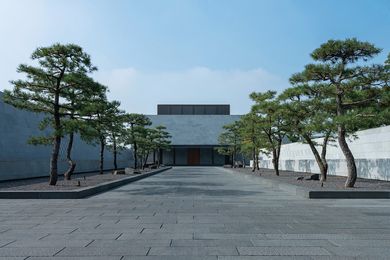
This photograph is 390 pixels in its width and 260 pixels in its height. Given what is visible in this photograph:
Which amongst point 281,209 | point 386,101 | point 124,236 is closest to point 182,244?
point 124,236

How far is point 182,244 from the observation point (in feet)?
24.2

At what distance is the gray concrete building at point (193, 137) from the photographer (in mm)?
71562

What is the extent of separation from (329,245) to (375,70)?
11.7m

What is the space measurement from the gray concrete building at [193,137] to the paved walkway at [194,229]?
57207 millimetres

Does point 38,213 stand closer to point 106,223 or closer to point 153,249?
point 106,223

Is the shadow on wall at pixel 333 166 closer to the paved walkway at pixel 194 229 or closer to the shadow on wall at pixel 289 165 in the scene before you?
the shadow on wall at pixel 289 165

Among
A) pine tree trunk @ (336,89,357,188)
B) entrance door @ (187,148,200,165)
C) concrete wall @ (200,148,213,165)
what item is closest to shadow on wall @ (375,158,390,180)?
pine tree trunk @ (336,89,357,188)

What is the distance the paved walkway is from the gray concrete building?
5721cm

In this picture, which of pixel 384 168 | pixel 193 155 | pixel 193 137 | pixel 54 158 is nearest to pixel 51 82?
pixel 54 158

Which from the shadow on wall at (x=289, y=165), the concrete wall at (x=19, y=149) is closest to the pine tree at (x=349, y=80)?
the concrete wall at (x=19, y=149)

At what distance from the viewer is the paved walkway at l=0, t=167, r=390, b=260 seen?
6.75 m

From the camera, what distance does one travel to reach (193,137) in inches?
2844

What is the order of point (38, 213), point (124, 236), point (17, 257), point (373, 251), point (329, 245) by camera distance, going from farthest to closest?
point (38, 213) → point (124, 236) → point (329, 245) → point (373, 251) → point (17, 257)

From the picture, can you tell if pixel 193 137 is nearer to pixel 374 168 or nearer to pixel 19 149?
pixel 19 149
